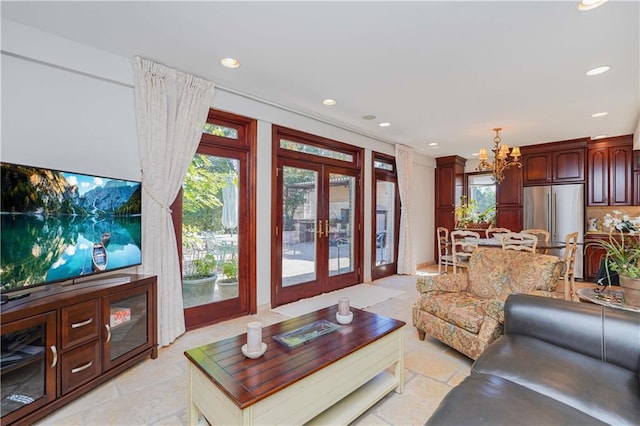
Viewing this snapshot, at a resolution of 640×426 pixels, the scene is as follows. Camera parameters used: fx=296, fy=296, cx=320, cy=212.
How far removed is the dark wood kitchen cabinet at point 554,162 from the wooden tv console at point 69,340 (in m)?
6.73

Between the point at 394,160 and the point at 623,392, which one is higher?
the point at 394,160

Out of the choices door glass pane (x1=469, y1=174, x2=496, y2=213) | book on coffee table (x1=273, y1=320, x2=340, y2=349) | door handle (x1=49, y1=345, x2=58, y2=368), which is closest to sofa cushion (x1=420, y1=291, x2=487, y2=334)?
book on coffee table (x1=273, y1=320, x2=340, y2=349)

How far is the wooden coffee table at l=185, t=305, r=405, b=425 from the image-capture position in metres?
1.37

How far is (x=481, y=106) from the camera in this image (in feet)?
12.6

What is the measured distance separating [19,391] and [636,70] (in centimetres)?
549

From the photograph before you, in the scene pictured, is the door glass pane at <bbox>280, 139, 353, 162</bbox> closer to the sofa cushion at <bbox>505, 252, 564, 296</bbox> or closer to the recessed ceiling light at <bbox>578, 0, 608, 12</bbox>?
the sofa cushion at <bbox>505, 252, 564, 296</bbox>

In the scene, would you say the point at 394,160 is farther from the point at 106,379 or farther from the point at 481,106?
the point at 106,379

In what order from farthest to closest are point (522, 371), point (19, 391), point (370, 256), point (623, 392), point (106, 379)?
1. point (370, 256)
2. point (106, 379)
3. point (19, 391)
4. point (522, 371)
5. point (623, 392)

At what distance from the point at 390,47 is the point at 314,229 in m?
2.71

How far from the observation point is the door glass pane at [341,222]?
15.8 feet

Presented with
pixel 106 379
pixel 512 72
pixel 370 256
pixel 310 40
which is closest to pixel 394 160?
pixel 370 256

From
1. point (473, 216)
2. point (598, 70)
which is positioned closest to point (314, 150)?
point (598, 70)

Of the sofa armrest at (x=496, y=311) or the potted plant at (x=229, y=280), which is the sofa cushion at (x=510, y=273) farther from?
the potted plant at (x=229, y=280)

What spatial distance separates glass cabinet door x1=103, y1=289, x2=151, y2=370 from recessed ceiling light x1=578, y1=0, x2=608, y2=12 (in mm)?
3805
